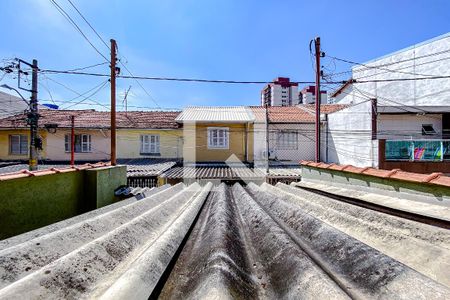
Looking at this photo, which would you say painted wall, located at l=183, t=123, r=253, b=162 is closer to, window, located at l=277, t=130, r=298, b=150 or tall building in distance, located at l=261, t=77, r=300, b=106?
window, located at l=277, t=130, r=298, b=150

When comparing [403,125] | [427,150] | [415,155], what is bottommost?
[415,155]

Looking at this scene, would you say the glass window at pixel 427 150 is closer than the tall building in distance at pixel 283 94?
Yes

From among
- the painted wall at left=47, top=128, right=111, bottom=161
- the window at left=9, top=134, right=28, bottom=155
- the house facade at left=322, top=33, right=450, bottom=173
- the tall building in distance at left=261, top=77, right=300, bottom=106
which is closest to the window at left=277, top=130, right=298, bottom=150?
the house facade at left=322, top=33, right=450, bottom=173

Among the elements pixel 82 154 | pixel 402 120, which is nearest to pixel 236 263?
pixel 402 120

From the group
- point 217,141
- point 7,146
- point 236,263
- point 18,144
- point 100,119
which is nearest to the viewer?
point 236,263

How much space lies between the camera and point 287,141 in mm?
18984

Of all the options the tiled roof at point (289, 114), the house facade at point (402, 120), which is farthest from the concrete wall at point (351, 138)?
the tiled roof at point (289, 114)

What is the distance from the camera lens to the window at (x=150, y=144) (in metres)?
19.4

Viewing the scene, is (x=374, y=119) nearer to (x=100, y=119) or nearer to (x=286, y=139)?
(x=286, y=139)

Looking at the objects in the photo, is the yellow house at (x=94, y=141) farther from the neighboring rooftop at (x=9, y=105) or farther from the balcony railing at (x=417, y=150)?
the balcony railing at (x=417, y=150)

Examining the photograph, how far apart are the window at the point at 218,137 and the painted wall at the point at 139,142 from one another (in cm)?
221

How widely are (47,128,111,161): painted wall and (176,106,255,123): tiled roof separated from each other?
20.0 ft

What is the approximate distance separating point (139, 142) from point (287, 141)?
1107 cm

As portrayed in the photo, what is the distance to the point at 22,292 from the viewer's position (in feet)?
3.94
